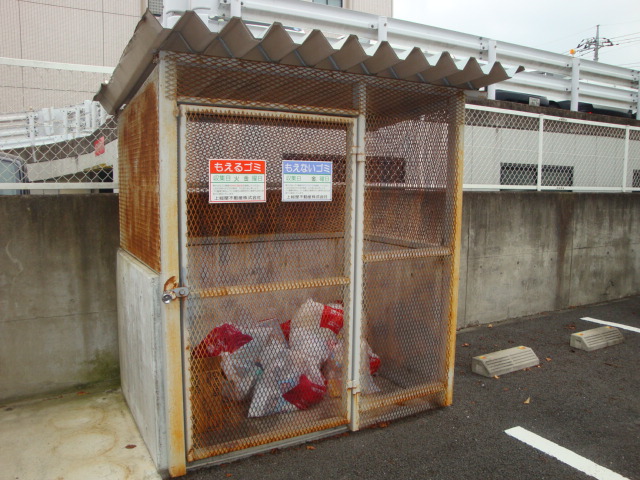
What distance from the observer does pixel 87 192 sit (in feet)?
12.3

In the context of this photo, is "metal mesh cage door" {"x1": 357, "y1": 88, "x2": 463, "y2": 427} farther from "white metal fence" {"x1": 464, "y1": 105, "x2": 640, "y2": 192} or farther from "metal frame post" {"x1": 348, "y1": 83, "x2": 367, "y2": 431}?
"white metal fence" {"x1": 464, "y1": 105, "x2": 640, "y2": 192}

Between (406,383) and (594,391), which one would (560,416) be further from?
(406,383)

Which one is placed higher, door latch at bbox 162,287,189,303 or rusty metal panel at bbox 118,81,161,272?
rusty metal panel at bbox 118,81,161,272

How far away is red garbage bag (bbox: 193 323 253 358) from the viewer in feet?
9.83

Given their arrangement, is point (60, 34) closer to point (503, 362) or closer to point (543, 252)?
point (543, 252)

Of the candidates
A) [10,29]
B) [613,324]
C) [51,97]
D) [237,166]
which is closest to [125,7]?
[10,29]

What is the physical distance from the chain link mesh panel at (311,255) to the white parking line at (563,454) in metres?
0.59

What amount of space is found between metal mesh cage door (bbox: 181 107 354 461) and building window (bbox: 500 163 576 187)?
Answer: 3330 mm

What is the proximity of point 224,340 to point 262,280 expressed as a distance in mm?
614

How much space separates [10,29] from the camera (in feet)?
29.5

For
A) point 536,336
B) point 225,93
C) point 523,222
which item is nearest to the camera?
point 225,93

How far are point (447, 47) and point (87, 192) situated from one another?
5450 millimetres

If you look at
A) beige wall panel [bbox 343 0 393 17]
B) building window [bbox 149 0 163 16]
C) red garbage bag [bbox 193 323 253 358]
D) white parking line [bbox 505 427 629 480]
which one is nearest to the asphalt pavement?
white parking line [bbox 505 427 629 480]

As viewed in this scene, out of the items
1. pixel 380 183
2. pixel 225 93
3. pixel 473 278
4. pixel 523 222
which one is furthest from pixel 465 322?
pixel 225 93
